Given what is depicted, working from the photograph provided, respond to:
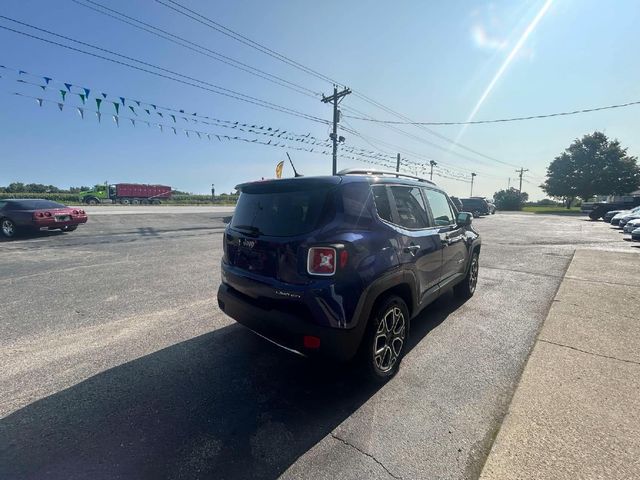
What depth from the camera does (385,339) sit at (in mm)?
2971

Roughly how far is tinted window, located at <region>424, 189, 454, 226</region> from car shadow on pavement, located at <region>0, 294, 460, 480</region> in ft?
7.41

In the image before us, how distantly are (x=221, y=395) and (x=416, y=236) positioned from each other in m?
2.37

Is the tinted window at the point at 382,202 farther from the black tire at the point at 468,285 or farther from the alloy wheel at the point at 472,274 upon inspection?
the alloy wheel at the point at 472,274

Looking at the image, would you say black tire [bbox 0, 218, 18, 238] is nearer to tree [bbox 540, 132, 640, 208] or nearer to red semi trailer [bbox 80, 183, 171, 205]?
red semi trailer [bbox 80, 183, 171, 205]

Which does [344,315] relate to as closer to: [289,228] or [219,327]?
[289,228]

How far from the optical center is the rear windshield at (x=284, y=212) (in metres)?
2.70

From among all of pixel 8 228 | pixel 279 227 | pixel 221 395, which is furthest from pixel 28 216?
pixel 279 227

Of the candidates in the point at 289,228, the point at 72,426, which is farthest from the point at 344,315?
the point at 72,426

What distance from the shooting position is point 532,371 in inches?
121

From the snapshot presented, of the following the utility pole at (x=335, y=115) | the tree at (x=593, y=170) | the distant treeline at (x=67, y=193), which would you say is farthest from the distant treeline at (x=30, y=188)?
the tree at (x=593, y=170)

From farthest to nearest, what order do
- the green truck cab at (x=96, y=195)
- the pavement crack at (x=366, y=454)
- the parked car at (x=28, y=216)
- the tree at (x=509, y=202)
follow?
the tree at (x=509, y=202) → the green truck cab at (x=96, y=195) → the parked car at (x=28, y=216) → the pavement crack at (x=366, y=454)

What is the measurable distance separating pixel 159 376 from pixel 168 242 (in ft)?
30.2

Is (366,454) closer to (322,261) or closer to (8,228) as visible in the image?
(322,261)

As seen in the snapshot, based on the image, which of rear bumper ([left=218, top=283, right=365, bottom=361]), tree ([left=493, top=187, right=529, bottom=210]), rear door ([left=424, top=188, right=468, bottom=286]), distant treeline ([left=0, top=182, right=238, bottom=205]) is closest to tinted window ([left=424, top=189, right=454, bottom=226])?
rear door ([left=424, top=188, right=468, bottom=286])
